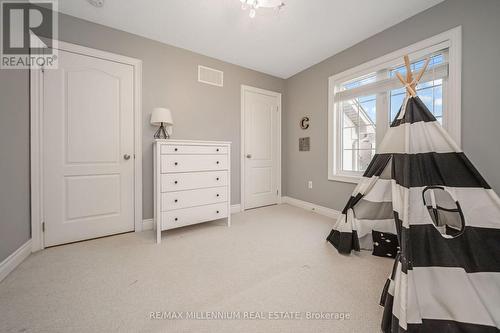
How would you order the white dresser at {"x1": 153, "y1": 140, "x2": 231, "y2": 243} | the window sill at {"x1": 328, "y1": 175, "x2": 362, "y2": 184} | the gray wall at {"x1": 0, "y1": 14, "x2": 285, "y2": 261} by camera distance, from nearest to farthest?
1. the gray wall at {"x1": 0, "y1": 14, "x2": 285, "y2": 261}
2. the white dresser at {"x1": 153, "y1": 140, "x2": 231, "y2": 243}
3. the window sill at {"x1": 328, "y1": 175, "x2": 362, "y2": 184}

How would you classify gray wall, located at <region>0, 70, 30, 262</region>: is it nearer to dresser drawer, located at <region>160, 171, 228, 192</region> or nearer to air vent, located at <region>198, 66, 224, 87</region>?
dresser drawer, located at <region>160, 171, 228, 192</region>

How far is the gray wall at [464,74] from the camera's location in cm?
163

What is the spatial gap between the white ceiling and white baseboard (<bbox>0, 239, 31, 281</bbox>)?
94.4 inches

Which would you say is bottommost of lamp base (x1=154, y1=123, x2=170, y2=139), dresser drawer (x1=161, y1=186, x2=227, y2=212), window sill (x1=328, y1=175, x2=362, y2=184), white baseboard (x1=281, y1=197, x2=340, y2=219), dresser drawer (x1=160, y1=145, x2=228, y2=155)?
white baseboard (x1=281, y1=197, x2=340, y2=219)

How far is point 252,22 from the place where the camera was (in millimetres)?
2184

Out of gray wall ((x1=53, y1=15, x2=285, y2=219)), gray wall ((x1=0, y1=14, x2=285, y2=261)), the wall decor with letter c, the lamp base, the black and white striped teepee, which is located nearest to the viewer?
the black and white striped teepee

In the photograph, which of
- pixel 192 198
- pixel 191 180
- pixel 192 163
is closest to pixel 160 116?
pixel 192 163

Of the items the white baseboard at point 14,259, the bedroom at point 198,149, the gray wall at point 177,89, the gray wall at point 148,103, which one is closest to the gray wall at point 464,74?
the bedroom at point 198,149

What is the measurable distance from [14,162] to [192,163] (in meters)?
1.52

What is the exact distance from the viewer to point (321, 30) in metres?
2.31

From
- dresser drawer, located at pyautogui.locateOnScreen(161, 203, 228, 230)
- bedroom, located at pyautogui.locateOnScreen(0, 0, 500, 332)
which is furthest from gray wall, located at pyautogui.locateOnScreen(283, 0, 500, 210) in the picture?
dresser drawer, located at pyautogui.locateOnScreen(161, 203, 228, 230)

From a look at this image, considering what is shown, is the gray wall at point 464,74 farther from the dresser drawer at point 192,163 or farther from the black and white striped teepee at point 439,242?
the dresser drawer at point 192,163

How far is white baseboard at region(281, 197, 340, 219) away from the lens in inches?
115

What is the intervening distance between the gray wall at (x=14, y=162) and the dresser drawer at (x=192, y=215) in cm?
117
